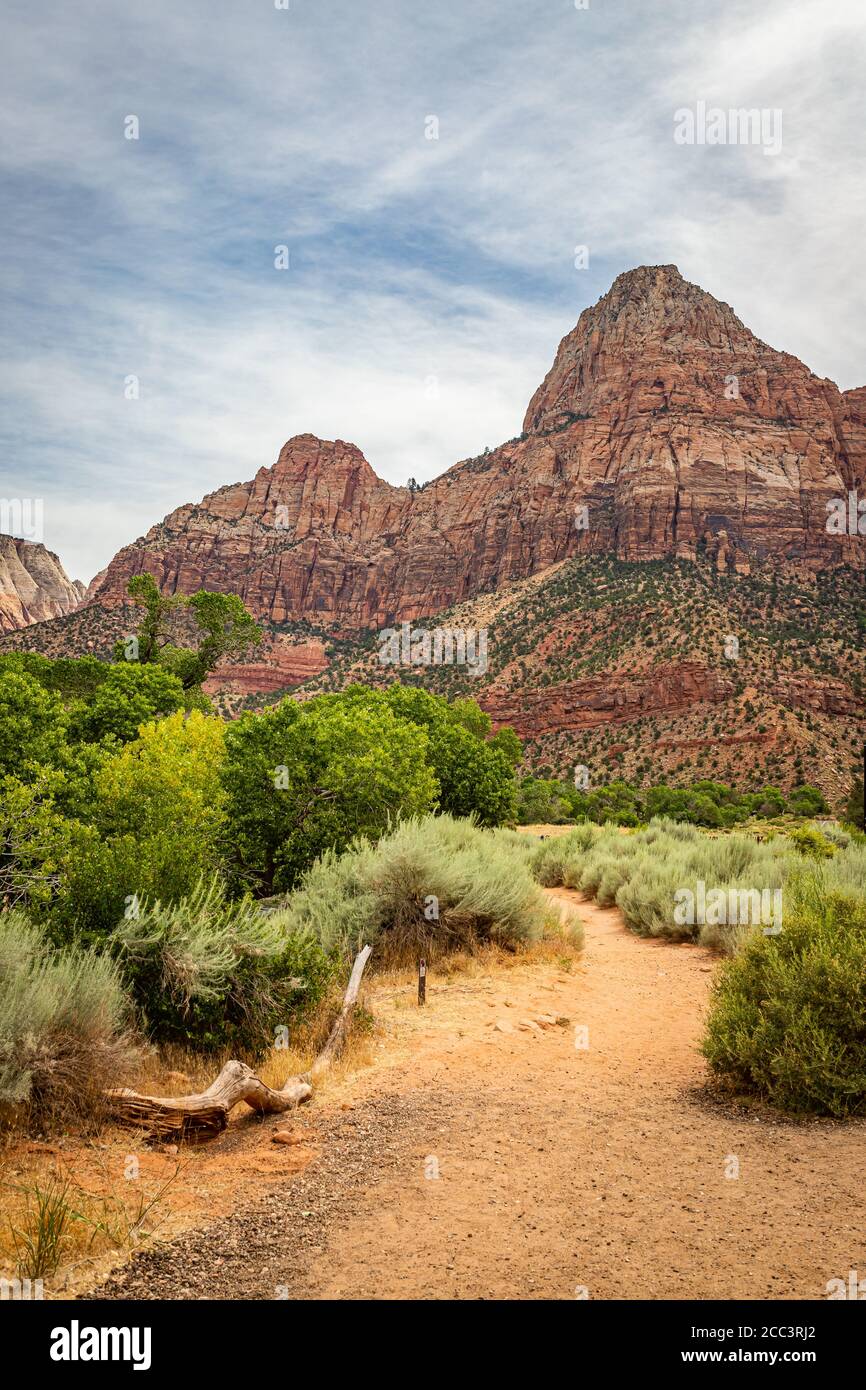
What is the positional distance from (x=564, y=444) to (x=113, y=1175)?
129m

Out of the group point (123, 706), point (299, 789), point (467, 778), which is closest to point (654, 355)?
point (467, 778)

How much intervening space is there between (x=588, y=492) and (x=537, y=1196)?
115 meters

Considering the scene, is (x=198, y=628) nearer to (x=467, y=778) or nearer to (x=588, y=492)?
(x=467, y=778)

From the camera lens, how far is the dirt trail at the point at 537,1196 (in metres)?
3.80

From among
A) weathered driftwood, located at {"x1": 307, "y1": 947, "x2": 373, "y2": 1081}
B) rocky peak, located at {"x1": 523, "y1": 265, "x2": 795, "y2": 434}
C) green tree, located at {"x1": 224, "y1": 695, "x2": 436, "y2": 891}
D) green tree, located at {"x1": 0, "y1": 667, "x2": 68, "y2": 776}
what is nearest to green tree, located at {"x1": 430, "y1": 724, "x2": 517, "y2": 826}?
green tree, located at {"x1": 224, "y1": 695, "x2": 436, "y2": 891}

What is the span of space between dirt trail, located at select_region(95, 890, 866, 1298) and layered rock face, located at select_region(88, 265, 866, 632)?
284 ft

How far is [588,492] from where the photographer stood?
4451 inches

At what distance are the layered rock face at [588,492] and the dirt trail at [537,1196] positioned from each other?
86697 mm

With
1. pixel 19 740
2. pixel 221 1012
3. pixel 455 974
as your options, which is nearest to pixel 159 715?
pixel 19 740

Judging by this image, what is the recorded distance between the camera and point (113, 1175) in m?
5.16

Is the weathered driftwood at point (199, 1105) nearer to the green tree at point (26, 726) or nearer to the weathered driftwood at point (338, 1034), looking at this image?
the weathered driftwood at point (338, 1034)

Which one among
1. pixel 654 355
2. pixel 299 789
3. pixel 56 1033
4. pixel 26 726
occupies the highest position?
pixel 654 355

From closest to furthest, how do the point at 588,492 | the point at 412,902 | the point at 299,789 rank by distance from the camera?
the point at 412,902, the point at 299,789, the point at 588,492
